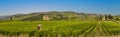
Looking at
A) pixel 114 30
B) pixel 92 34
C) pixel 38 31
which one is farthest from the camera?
pixel 114 30

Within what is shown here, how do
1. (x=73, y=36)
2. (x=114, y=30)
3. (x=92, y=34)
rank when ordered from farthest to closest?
(x=114, y=30)
(x=92, y=34)
(x=73, y=36)

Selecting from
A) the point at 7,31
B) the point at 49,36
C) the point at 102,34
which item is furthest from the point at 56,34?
the point at 102,34

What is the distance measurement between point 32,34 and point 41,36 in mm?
1310

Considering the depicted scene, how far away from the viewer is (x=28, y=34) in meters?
34.0

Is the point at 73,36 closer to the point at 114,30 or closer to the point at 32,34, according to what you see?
the point at 32,34

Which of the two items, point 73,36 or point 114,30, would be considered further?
point 114,30

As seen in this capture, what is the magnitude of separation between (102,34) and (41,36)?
11997mm

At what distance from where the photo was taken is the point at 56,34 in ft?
→ 113

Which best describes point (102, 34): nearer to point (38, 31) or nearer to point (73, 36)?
point (73, 36)

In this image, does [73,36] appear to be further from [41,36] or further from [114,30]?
[114,30]

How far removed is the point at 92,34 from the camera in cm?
3962

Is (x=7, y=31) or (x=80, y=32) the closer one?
(x=7, y=31)

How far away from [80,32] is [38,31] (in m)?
8.28

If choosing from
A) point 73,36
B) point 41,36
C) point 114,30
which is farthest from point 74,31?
point 114,30
